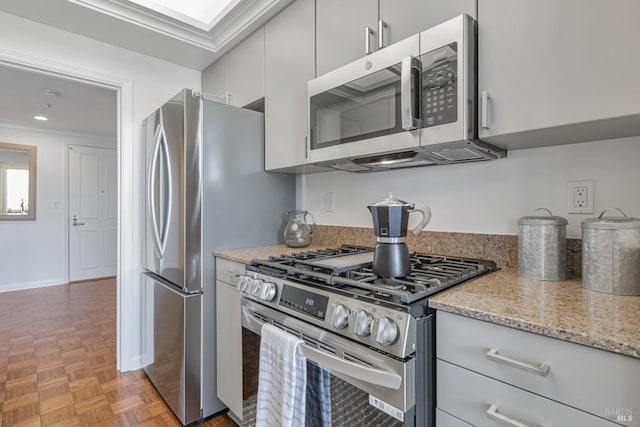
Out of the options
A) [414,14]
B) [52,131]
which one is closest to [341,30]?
[414,14]

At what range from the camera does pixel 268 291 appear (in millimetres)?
1308

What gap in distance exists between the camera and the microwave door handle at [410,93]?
118 centimetres

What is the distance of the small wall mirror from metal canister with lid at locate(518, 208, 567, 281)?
6.11 meters

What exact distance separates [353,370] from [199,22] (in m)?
2.28

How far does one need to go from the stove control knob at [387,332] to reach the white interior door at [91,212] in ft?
17.4

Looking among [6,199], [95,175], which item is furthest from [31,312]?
[95,175]

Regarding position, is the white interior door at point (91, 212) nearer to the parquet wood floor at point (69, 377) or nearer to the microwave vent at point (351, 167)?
the parquet wood floor at point (69, 377)

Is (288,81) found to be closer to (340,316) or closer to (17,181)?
(340,316)

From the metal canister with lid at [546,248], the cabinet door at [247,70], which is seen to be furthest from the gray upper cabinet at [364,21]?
the metal canister with lid at [546,248]

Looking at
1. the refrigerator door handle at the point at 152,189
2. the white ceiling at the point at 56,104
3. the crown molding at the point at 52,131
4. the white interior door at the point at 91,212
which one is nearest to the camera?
the refrigerator door handle at the point at 152,189

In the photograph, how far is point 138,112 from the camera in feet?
7.98

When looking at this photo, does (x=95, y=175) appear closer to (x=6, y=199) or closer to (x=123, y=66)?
(x=6, y=199)

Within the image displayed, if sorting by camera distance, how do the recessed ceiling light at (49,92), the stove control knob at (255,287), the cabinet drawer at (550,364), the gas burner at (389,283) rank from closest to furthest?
the cabinet drawer at (550,364)
the gas burner at (389,283)
the stove control knob at (255,287)
the recessed ceiling light at (49,92)

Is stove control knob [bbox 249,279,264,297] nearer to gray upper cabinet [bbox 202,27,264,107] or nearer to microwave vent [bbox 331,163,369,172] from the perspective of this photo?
microwave vent [bbox 331,163,369,172]
